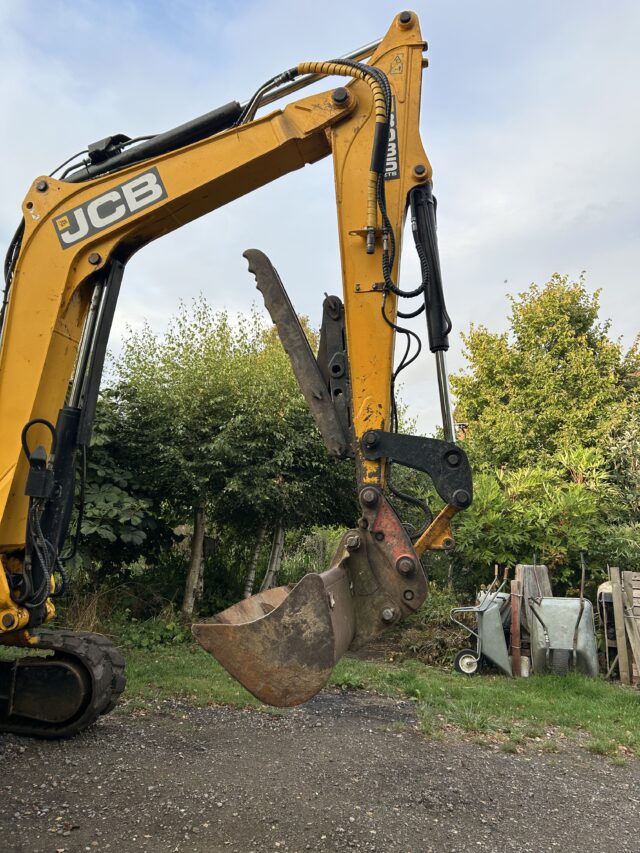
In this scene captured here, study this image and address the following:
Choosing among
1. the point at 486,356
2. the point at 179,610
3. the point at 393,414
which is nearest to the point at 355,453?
the point at 393,414

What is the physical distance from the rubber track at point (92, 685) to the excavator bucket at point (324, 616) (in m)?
2.29

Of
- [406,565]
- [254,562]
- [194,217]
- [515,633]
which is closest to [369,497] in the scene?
[406,565]

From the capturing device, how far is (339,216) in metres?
3.62

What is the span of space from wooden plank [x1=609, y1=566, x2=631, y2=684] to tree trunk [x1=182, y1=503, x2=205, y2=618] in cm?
564

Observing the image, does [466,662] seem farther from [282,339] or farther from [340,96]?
[340,96]

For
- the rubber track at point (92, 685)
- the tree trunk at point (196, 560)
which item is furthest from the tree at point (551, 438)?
the rubber track at point (92, 685)

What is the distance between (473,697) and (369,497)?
14.7ft

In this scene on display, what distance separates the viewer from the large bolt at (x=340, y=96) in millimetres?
3699

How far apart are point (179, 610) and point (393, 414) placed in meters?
7.13

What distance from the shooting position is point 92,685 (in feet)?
16.0

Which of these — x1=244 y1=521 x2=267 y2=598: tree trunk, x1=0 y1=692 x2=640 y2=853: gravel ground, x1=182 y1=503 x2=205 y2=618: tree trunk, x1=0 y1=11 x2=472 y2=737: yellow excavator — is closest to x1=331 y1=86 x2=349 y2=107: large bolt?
x1=0 y1=11 x2=472 y2=737: yellow excavator

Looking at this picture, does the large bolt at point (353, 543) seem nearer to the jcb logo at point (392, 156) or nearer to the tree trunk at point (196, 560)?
the jcb logo at point (392, 156)

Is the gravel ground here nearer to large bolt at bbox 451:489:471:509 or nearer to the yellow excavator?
the yellow excavator

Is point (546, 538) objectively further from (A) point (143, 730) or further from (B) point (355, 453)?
(B) point (355, 453)
